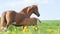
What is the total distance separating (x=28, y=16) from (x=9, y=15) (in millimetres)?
831

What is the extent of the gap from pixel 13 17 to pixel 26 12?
62 cm

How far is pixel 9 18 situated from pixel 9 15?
123 mm

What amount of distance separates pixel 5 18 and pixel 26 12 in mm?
913

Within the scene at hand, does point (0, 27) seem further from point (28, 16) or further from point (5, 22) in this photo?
point (28, 16)

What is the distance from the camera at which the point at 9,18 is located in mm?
8617

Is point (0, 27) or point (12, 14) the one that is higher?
point (12, 14)

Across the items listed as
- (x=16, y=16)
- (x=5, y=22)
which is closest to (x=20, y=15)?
(x=16, y=16)

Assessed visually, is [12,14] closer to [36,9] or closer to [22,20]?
[22,20]

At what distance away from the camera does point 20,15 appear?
8.59 meters

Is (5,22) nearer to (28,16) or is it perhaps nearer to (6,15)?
(6,15)

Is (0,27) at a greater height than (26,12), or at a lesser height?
lesser

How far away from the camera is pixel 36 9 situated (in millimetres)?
9086

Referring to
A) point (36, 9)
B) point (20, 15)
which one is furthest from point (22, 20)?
point (36, 9)

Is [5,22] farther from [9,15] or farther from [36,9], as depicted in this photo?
[36,9]
